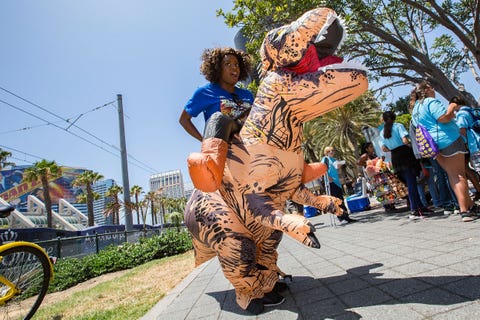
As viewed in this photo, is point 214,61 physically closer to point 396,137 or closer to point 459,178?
point 459,178

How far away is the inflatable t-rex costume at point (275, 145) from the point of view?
176 centimetres

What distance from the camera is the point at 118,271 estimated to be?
296 inches

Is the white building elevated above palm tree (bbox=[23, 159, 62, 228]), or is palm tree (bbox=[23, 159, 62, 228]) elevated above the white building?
the white building

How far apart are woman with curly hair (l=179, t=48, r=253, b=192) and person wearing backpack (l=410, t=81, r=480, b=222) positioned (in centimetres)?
238

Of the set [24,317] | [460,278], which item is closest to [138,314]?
[24,317]

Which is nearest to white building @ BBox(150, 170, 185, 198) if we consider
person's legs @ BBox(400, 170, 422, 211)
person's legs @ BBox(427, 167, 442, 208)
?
person's legs @ BBox(427, 167, 442, 208)

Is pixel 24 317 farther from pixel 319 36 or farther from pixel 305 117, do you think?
pixel 319 36

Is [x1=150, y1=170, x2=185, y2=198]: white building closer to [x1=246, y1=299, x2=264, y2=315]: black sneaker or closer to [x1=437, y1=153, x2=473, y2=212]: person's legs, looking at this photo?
[x1=437, y1=153, x2=473, y2=212]: person's legs

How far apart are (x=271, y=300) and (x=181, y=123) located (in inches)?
59.8

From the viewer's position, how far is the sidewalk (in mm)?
1585

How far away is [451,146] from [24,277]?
4.88m

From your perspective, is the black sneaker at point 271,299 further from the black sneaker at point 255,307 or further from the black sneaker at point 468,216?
the black sneaker at point 468,216

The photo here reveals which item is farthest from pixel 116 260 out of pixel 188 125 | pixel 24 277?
pixel 188 125

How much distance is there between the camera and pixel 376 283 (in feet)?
6.70
